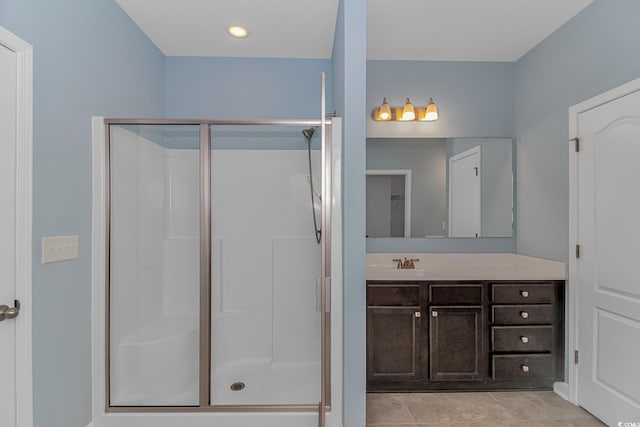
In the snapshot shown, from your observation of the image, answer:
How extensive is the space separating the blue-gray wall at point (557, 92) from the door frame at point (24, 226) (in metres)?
3.12

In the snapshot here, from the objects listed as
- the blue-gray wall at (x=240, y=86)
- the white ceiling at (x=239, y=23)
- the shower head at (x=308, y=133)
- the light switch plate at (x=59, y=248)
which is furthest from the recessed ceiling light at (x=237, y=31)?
the light switch plate at (x=59, y=248)

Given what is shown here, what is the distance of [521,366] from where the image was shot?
2.49 m

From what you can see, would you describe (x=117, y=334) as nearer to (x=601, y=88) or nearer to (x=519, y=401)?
(x=519, y=401)

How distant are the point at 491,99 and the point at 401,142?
92 centimetres

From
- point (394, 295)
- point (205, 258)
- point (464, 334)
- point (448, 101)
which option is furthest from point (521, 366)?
point (205, 258)

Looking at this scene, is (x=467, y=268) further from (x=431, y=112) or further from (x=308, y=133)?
(x=308, y=133)

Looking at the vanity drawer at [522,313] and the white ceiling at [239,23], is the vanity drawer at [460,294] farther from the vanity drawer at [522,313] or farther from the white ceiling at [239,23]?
the white ceiling at [239,23]

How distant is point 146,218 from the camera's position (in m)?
2.26

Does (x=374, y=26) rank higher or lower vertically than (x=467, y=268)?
higher

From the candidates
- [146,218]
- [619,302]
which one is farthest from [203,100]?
[619,302]

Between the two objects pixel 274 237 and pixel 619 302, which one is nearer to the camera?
pixel 619 302

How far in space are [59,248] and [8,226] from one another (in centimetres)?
29

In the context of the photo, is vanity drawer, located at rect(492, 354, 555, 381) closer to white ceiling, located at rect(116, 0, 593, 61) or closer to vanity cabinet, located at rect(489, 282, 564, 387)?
vanity cabinet, located at rect(489, 282, 564, 387)

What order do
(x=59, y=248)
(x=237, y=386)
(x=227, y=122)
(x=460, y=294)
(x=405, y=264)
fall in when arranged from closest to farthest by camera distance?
(x=59, y=248), (x=227, y=122), (x=237, y=386), (x=460, y=294), (x=405, y=264)
